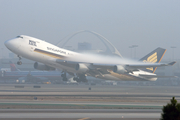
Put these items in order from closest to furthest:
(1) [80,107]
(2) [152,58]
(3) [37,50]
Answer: (1) [80,107] → (3) [37,50] → (2) [152,58]

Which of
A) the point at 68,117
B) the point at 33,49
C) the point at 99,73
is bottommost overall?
the point at 68,117

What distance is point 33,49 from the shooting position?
153 feet

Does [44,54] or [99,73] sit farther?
[99,73]

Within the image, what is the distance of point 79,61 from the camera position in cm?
5166

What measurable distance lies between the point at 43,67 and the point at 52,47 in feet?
28.9

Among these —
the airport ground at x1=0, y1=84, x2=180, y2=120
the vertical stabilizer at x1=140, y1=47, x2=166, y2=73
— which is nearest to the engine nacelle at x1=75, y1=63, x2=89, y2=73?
the airport ground at x1=0, y1=84, x2=180, y2=120

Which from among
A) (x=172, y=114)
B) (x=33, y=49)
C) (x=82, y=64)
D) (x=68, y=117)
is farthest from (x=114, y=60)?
(x=172, y=114)

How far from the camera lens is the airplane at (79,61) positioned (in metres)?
46.4

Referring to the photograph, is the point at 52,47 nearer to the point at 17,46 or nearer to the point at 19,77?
the point at 17,46

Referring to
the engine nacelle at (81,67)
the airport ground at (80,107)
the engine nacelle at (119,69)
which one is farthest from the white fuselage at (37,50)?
the engine nacelle at (119,69)

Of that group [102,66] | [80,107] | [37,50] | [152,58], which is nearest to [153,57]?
[152,58]

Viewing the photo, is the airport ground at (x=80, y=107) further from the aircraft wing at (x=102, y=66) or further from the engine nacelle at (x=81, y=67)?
the aircraft wing at (x=102, y=66)

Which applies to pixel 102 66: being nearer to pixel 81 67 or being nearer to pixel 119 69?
pixel 119 69

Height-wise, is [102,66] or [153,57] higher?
[153,57]
